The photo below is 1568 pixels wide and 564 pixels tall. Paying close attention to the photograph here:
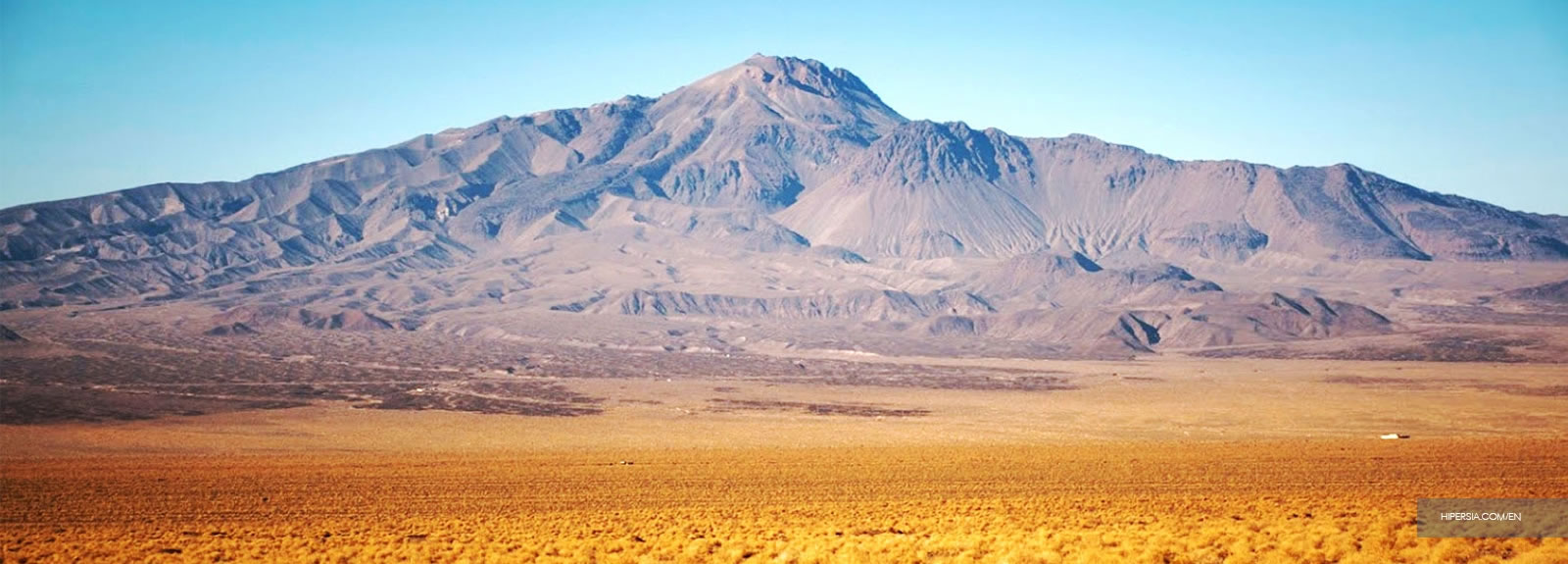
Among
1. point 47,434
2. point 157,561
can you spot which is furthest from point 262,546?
point 47,434

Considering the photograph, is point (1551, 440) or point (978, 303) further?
point (978, 303)

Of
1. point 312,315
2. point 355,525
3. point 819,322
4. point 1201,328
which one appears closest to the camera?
point 355,525

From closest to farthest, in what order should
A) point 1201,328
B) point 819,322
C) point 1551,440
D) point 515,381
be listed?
point 1551,440, point 515,381, point 1201,328, point 819,322

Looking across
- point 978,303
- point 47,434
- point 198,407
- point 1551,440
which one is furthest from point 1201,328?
point 47,434

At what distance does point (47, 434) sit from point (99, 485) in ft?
74.7

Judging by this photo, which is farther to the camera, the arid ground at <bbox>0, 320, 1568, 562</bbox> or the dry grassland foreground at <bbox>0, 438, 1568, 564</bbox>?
the arid ground at <bbox>0, 320, 1568, 562</bbox>

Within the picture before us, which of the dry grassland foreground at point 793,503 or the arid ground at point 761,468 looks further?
the arid ground at point 761,468

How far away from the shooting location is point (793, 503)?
32094 mm

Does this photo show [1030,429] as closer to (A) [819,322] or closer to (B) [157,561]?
(B) [157,561]

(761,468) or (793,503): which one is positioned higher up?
(793,503)

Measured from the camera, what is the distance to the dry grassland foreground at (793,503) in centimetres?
2245

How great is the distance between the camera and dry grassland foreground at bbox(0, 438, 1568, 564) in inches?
884

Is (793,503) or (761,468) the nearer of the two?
(793,503)

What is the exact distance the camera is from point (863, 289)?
19600cm
